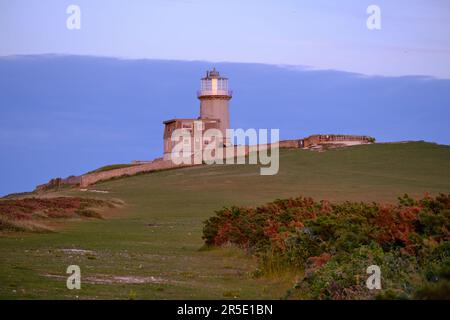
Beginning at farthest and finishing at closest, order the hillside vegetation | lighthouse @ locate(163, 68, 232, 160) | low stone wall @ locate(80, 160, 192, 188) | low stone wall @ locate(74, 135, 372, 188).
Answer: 1. lighthouse @ locate(163, 68, 232, 160)
2. low stone wall @ locate(80, 160, 192, 188)
3. low stone wall @ locate(74, 135, 372, 188)
4. the hillside vegetation

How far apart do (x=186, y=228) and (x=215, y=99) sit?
5770 cm

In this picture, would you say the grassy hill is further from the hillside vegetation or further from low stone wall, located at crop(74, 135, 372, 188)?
low stone wall, located at crop(74, 135, 372, 188)

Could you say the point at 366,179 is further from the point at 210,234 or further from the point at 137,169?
the point at 210,234

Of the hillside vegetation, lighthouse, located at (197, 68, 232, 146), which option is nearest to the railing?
lighthouse, located at (197, 68, 232, 146)

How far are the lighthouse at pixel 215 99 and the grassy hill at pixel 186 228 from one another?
45.3 feet

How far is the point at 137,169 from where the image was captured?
83250 millimetres

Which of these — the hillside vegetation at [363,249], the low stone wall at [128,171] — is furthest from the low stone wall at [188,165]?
the hillside vegetation at [363,249]

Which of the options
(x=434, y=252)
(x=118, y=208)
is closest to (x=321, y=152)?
(x=118, y=208)

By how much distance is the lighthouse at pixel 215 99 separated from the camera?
303ft

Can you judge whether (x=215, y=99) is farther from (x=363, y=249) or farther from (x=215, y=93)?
(x=363, y=249)

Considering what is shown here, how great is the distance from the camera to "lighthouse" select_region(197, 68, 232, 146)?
92.4 m

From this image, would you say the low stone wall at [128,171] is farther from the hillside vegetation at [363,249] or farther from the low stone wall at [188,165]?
the hillside vegetation at [363,249]

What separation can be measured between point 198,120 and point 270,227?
67.3 meters

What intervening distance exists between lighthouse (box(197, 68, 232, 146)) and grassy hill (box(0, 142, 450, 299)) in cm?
1380
